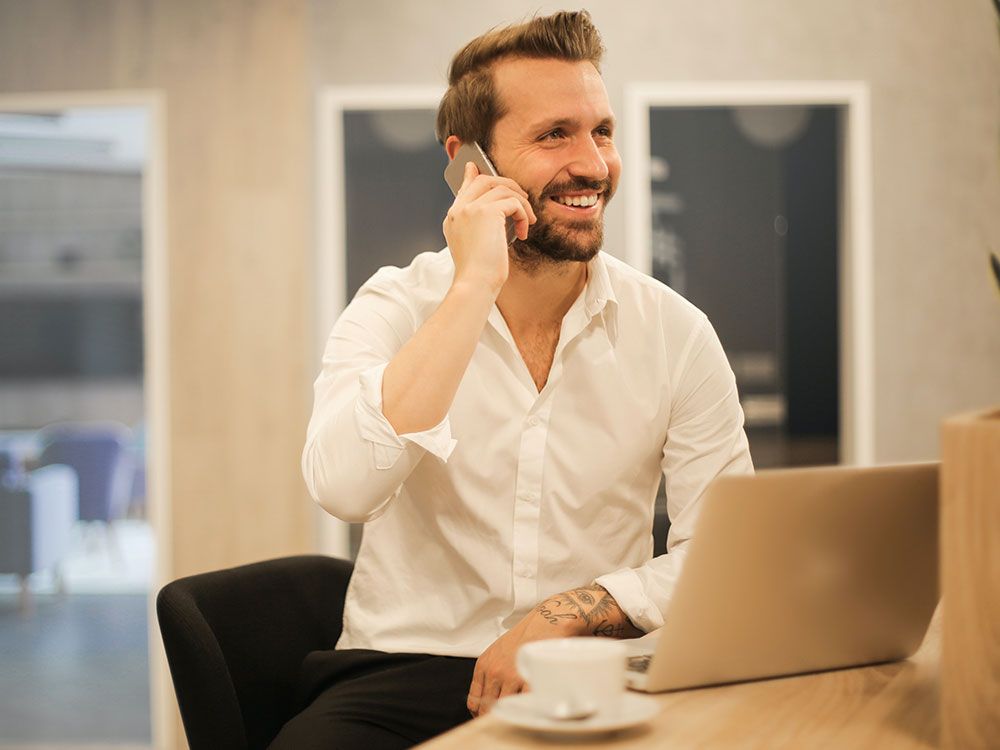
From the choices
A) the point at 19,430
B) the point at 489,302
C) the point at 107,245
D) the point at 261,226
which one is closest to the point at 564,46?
the point at 489,302

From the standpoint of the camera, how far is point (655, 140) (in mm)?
3723

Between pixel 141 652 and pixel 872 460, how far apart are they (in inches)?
124

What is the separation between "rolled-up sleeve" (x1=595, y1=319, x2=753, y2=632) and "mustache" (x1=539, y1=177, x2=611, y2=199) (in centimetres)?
30

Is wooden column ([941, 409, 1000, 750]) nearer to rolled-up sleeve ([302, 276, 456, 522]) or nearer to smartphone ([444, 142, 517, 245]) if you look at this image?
rolled-up sleeve ([302, 276, 456, 522])

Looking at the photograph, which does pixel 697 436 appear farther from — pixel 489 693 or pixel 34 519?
pixel 34 519

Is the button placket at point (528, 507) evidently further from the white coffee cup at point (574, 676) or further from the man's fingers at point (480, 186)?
the white coffee cup at point (574, 676)

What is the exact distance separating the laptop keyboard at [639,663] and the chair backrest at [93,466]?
3.62 metres

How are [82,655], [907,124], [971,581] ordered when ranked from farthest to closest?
[82,655]
[907,124]
[971,581]

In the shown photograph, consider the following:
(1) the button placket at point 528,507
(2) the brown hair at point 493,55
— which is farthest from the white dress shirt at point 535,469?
(2) the brown hair at point 493,55

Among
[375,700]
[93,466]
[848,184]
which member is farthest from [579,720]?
[93,466]

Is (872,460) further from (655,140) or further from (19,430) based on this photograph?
(19,430)

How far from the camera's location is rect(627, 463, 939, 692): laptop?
0.99 metres

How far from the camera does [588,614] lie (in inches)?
60.1

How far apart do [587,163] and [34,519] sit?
3.40 metres
